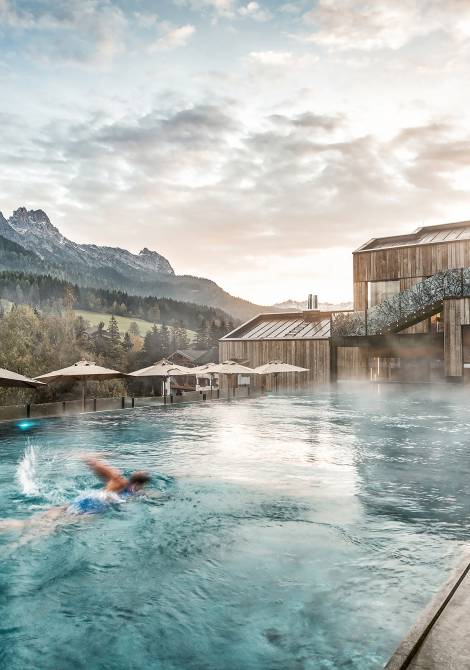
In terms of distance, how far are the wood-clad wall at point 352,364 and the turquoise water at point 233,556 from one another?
27.1m

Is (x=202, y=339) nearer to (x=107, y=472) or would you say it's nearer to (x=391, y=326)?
(x=391, y=326)

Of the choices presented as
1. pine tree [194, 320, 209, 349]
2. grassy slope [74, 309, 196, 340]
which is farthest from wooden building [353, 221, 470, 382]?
grassy slope [74, 309, 196, 340]

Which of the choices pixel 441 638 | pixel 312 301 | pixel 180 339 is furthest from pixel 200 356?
pixel 441 638

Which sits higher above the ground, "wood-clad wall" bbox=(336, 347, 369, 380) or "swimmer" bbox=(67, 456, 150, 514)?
"wood-clad wall" bbox=(336, 347, 369, 380)

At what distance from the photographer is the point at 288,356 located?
163ft

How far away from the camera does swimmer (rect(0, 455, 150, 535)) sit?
→ 11.9 meters

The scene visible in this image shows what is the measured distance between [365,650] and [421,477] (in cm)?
876

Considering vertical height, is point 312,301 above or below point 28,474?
above

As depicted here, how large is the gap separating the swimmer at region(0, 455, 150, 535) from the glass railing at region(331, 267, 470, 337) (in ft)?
86.0

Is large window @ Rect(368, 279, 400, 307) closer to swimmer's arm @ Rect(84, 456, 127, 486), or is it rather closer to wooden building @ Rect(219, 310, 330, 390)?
wooden building @ Rect(219, 310, 330, 390)

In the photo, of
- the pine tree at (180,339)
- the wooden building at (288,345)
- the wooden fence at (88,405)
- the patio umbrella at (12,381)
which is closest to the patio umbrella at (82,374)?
the wooden fence at (88,405)

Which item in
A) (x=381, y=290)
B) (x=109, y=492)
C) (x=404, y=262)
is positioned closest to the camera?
(x=109, y=492)

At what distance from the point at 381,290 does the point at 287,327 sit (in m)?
9.83

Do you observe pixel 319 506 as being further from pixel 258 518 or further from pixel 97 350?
pixel 97 350
